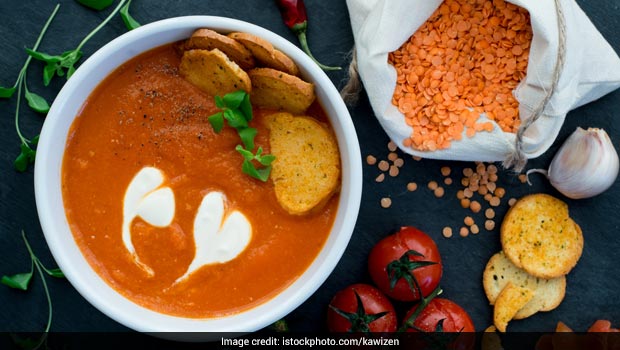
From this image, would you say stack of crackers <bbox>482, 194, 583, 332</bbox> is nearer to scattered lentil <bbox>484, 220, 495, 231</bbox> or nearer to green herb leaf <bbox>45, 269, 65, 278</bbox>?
scattered lentil <bbox>484, 220, 495, 231</bbox>

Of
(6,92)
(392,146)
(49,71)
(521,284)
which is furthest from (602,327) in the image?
(6,92)

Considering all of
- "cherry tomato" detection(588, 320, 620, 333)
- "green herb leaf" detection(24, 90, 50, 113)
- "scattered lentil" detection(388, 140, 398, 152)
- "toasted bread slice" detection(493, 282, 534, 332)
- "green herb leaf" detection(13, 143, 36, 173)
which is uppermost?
"green herb leaf" detection(24, 90, 50, 113)

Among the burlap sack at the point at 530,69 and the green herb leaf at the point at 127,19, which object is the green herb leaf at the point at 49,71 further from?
the burlap sack at the point at 530,69

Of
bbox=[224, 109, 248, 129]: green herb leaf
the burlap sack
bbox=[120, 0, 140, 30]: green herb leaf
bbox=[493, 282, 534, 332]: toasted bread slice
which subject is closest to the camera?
bbox=[224, 109, 248, 129]: green herb leaf

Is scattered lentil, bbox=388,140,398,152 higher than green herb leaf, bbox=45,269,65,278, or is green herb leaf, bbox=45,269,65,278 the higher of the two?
scattered lentil, bbox=388,140,398,152

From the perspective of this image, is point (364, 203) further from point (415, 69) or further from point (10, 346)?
point (10, 346)

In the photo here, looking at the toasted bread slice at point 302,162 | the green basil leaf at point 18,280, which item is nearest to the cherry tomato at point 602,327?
the toasted bread slice at point 302,162

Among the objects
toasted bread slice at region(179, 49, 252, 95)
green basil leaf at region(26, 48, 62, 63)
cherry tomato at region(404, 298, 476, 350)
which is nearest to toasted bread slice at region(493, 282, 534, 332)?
cherry tomato at region(404, 298, 476, 350)
